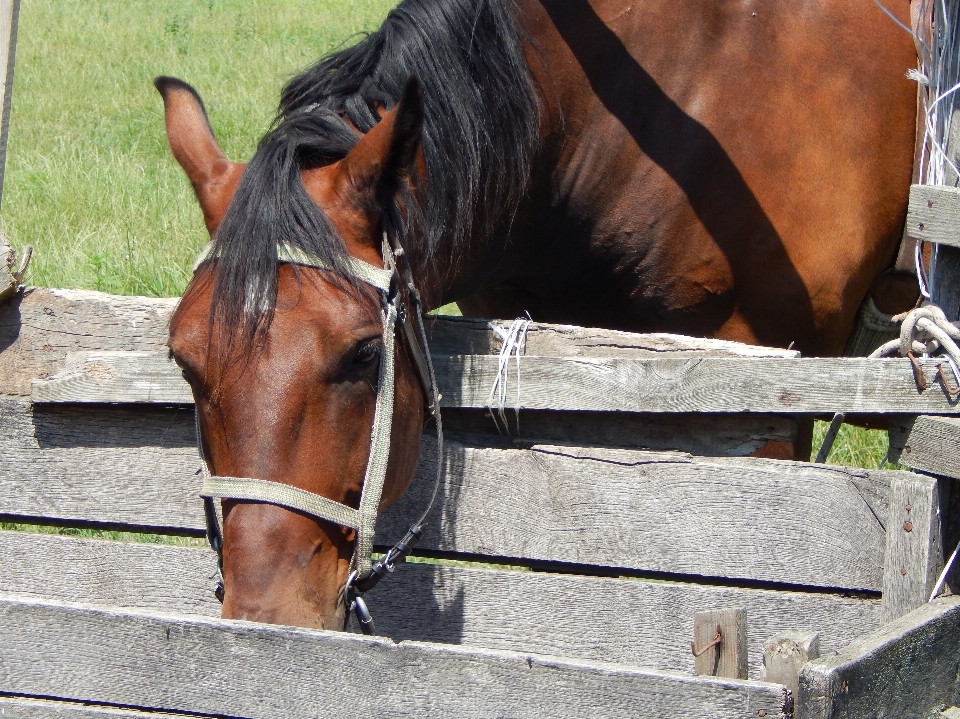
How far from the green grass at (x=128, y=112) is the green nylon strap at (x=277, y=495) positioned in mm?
1463

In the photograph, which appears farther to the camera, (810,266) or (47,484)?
(810,266)

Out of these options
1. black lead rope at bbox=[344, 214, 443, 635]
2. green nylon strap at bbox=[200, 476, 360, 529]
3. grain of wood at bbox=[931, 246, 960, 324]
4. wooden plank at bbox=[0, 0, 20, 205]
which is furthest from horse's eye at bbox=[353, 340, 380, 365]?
grain of wood at bbox=[931, 246, 960, 324]

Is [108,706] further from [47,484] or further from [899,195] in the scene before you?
[899,195]

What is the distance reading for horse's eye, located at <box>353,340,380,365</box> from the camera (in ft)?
6.30

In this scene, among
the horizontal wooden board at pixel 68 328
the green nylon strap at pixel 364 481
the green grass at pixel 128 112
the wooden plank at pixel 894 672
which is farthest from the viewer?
the green grass at pixel 128 112

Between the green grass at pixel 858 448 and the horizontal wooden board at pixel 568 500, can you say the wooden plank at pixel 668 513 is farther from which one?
the green grass at pixel 858 448

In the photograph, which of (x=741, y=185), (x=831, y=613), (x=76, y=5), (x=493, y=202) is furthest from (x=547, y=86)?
(x=76, y=5)

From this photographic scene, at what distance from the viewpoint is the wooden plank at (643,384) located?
1.97 metres

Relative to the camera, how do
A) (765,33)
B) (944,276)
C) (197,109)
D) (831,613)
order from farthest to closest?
1. (765,33)
2. (197,109)
3. (944,276)
4. (831,613)

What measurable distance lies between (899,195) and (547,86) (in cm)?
119

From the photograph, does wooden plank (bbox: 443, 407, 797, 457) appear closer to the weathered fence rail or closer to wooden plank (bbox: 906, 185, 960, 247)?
the weathered fence rail

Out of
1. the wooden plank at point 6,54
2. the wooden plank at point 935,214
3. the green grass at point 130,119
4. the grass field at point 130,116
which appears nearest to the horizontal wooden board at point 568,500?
the wooden plank at point 935,214

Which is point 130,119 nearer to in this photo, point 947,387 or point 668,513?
point 668,513

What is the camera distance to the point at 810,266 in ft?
9.45
